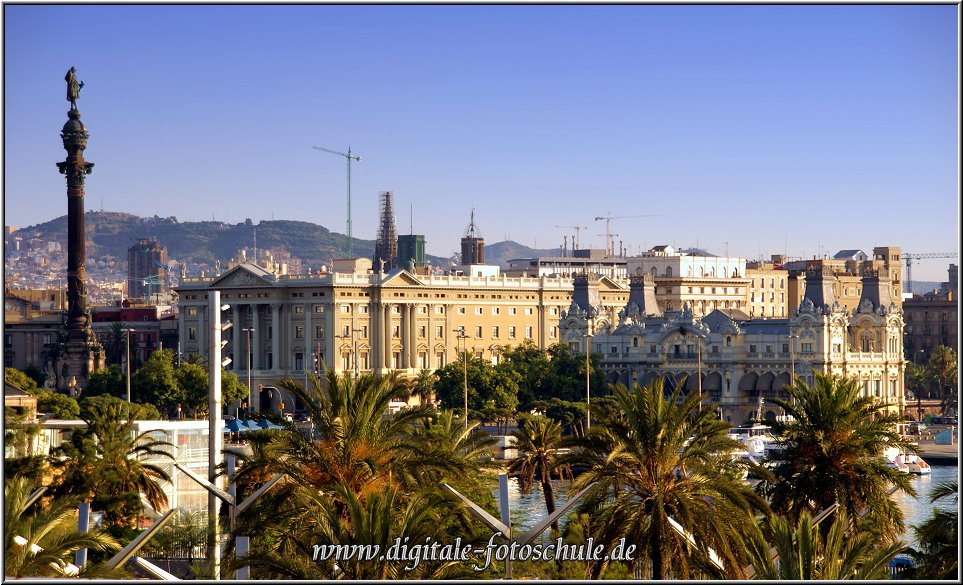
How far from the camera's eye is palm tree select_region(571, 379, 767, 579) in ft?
132

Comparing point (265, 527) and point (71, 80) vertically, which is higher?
point (71, 80)

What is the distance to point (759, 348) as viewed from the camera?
148 meters

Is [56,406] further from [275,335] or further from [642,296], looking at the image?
[642,296]

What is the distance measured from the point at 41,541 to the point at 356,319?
122349mm

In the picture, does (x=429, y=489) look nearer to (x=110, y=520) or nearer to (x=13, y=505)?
(x=13, y=505)

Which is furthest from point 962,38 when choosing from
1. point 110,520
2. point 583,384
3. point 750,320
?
point 750,320

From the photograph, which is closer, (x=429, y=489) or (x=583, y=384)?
(x=429, y=489)

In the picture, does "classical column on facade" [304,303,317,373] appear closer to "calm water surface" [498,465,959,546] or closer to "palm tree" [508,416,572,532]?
"calm water surface" [498,465,959,546]

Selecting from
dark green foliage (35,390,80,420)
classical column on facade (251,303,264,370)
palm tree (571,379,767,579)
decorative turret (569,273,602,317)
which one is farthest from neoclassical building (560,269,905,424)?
palm tree (571,379,767,579)

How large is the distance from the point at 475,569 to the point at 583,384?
10038cm

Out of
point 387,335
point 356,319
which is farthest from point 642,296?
point 356,319

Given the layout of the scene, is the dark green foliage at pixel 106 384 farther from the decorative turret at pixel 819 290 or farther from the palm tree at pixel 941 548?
the palm tree at pixel 941 548

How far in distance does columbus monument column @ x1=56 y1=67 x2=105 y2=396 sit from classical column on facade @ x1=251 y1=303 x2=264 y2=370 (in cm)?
1215

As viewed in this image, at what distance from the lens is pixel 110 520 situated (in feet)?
182
